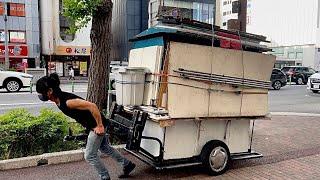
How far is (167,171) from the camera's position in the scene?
217 inches

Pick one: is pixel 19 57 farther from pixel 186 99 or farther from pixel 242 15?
pixel 186 99

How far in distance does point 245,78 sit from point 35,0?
37.0 metres

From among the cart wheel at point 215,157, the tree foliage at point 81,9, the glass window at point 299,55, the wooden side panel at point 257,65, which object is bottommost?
the cart wheel at point 215,157

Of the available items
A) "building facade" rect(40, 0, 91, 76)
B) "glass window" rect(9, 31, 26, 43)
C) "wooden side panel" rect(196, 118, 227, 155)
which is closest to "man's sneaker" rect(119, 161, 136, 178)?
"wooden side panel" rect(196, 118, 227, 155)

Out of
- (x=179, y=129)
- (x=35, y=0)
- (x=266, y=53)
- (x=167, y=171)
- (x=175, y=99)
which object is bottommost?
(x=167, y=171)

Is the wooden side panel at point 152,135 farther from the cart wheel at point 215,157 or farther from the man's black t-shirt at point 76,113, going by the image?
the man's black t-shirt at point 76,113

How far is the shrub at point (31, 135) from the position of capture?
572 cm

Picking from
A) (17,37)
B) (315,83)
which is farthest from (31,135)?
(17,37)

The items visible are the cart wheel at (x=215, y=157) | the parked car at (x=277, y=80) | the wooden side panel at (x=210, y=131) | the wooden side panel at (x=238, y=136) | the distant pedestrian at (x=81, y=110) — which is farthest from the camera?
the parked car at (x=277, y=80)

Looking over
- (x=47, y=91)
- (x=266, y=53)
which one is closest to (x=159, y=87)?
(x=47, y=91)

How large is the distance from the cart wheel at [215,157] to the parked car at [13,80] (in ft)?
55.1

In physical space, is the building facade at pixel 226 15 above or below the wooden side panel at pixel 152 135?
above

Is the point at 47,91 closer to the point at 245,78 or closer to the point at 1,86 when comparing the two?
the point at 245,78

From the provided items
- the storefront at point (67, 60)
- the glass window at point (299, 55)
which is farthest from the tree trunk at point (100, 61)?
the glass window at point (299, 55)
